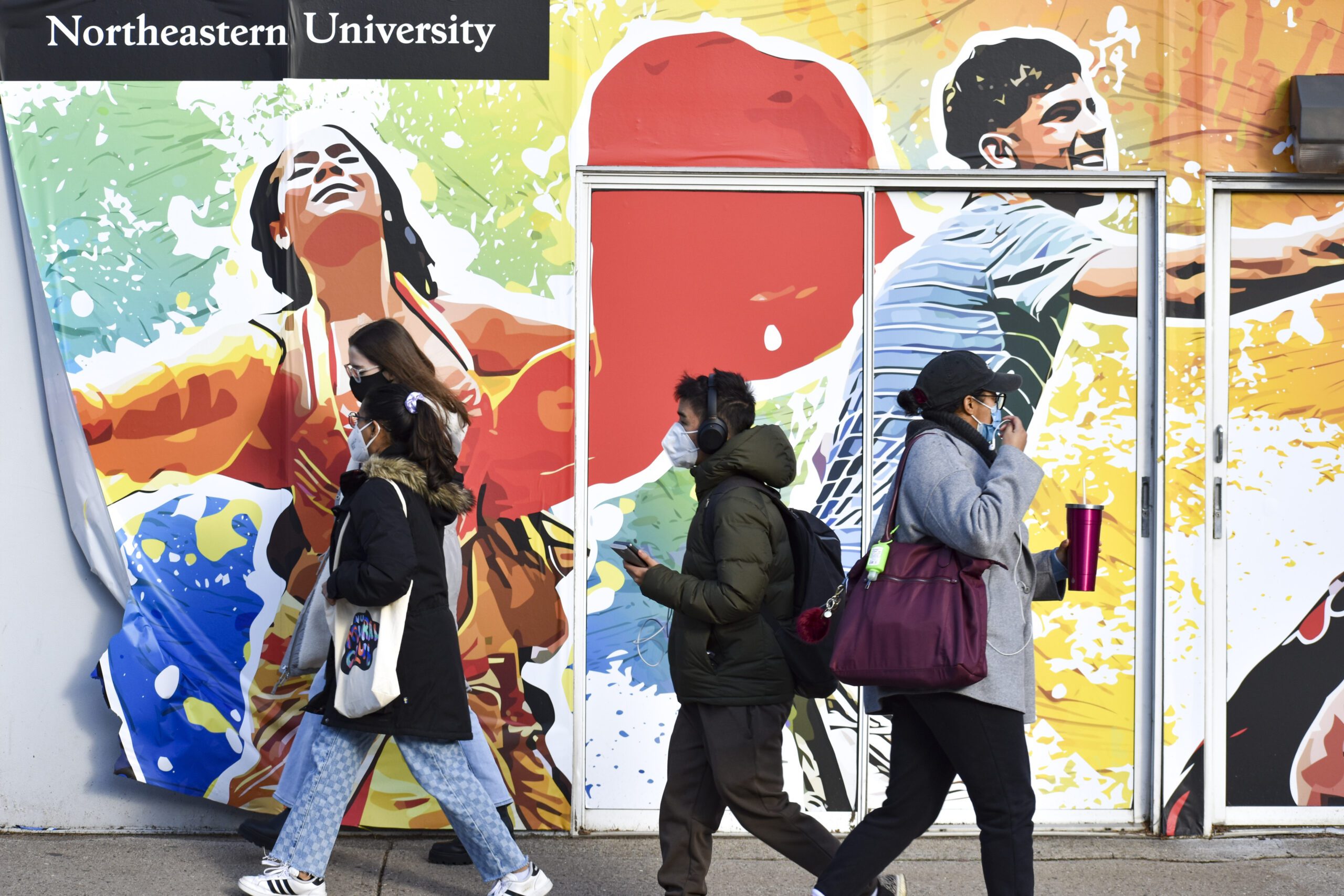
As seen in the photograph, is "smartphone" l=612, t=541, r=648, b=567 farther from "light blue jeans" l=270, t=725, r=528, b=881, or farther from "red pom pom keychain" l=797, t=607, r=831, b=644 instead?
"light blue jeans" l=270, t=725, r=528, b=881

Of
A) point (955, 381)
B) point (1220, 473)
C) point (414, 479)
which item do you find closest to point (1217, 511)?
point (1220, 473)

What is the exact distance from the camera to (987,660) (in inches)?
131

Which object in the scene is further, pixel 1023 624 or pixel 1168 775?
pixel 1168 775

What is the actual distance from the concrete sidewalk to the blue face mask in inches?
72.7

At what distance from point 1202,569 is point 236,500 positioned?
3.98m

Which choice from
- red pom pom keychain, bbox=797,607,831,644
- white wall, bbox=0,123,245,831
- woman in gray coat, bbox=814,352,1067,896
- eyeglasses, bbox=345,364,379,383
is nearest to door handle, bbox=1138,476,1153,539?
woman in gray coat, bbox=814,352,1067,896

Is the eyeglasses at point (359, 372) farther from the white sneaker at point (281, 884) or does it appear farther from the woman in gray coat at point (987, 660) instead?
the woman in gray coat at point (987, 660)

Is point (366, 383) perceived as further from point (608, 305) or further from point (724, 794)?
point (724, 794)

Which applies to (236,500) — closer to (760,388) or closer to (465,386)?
(465,386)

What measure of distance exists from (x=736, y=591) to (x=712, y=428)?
51cm

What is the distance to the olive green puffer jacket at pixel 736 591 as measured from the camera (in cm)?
364

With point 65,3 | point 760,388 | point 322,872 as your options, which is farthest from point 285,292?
point 322,872

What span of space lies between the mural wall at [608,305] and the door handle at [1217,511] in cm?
11

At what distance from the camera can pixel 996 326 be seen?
507 cm
